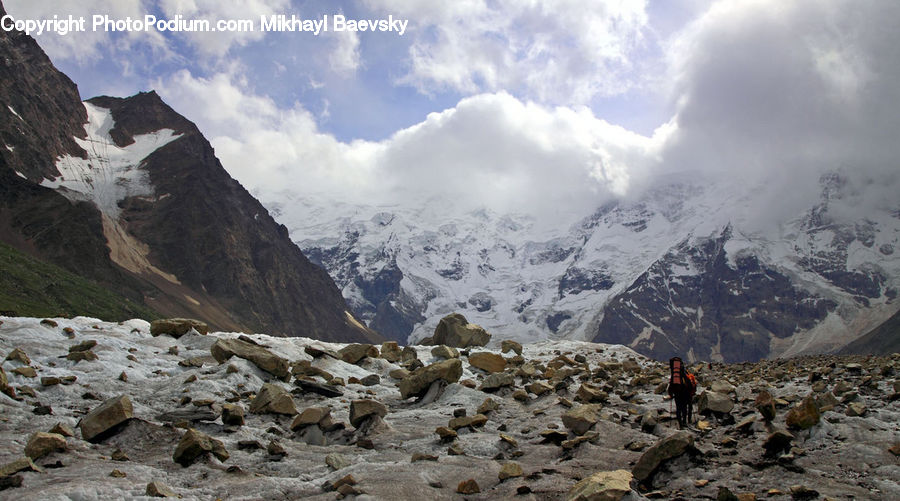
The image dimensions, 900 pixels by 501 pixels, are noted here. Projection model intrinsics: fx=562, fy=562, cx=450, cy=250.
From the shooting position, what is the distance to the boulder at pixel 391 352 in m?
29.5

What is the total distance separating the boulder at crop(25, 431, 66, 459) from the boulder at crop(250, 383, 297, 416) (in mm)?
5530

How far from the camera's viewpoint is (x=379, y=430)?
1697 centimetres

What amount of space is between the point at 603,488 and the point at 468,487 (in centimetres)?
302

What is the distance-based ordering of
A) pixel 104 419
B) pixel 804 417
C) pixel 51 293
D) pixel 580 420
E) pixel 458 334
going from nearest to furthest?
pixel 804 417, pixel 104 419, pixel 580 420, pixel 458 334, pixel 51 293

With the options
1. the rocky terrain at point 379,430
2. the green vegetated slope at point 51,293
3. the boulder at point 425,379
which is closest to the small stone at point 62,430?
the rocky terrain at point 379,430

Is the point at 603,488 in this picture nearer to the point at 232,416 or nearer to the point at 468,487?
the point at 468,487

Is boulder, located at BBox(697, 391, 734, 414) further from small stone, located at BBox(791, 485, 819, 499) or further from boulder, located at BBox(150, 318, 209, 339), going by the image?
boulder, located at BBox(150, 318, 209, 339)

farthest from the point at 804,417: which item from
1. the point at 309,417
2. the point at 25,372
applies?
the point at 25,372

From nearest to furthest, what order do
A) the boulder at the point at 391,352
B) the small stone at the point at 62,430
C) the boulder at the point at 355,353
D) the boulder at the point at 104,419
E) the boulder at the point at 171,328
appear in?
the small stone at the point at 62,430 → the boulder at the point at 104,419 → the boulder at the point at 171,328 → the boulder at the point at 355,353 → the boulder at the point at 391,352

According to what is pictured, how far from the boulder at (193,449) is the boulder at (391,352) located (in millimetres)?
15727

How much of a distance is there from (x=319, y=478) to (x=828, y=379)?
66.4 feet

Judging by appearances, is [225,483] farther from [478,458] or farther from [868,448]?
[868,448]

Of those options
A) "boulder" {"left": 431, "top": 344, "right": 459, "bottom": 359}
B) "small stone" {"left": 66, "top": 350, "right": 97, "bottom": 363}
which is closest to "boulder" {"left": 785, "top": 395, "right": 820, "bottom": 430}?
"boulder" {"left": 431, "top": 344, "right": 459, "bottom": 359}

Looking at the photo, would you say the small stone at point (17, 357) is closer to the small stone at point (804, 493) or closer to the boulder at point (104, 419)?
the boulder at point (104, 419)
